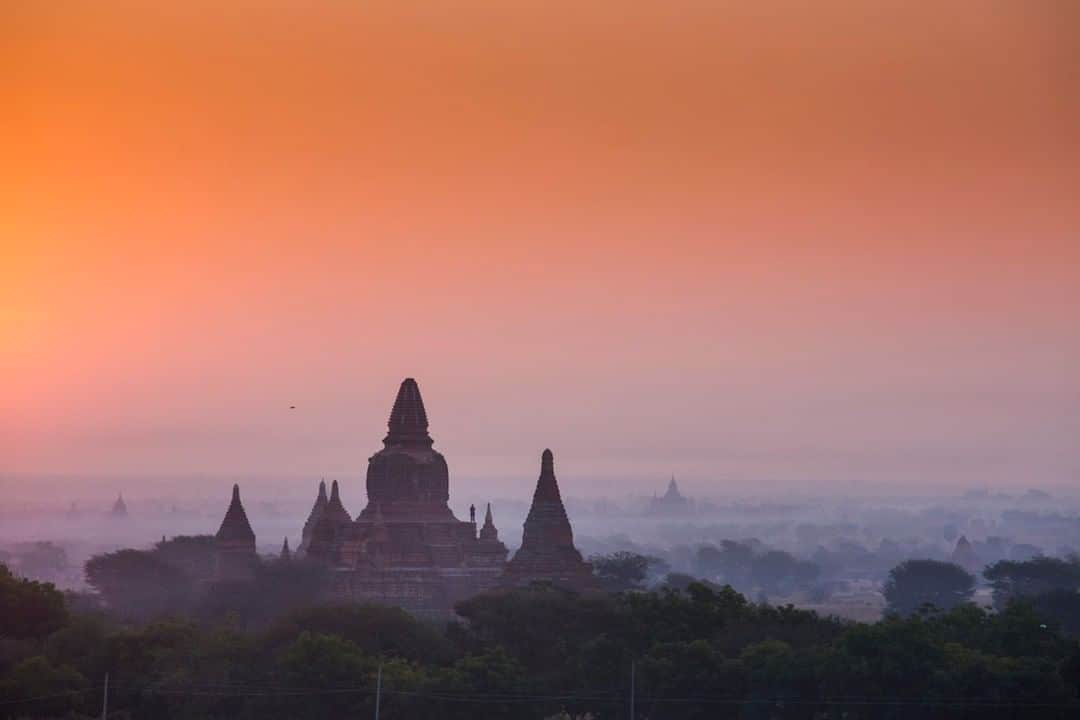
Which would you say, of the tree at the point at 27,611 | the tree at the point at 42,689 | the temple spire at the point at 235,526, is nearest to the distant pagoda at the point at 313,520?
the temple spire at the point at 235,526

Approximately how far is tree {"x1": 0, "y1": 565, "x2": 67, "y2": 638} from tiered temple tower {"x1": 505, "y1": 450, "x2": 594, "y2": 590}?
18436mm

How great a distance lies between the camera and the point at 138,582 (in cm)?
10600

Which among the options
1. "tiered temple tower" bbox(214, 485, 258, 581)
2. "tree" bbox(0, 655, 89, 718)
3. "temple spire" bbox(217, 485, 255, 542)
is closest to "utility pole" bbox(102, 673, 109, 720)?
"tree" bbox(0, 655, 89, 718)

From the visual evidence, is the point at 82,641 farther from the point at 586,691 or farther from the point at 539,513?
the point at 539,513

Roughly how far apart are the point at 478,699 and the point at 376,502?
29093 millimetres

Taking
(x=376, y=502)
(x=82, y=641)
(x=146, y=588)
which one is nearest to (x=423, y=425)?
(x=376, y=502)

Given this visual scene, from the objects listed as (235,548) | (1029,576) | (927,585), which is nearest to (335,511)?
(235,548)

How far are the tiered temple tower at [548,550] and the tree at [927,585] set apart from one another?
202ft

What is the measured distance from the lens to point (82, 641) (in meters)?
67.9

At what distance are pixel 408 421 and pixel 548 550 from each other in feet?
25.0

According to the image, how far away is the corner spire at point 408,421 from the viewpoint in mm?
91312

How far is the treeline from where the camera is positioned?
61500 mm

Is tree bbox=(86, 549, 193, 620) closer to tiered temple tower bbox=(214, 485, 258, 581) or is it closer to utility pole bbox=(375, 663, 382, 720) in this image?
tiered temple tower bbox=(214, 485, 258, 581)

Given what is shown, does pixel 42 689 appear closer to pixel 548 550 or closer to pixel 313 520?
pixel 548 550
